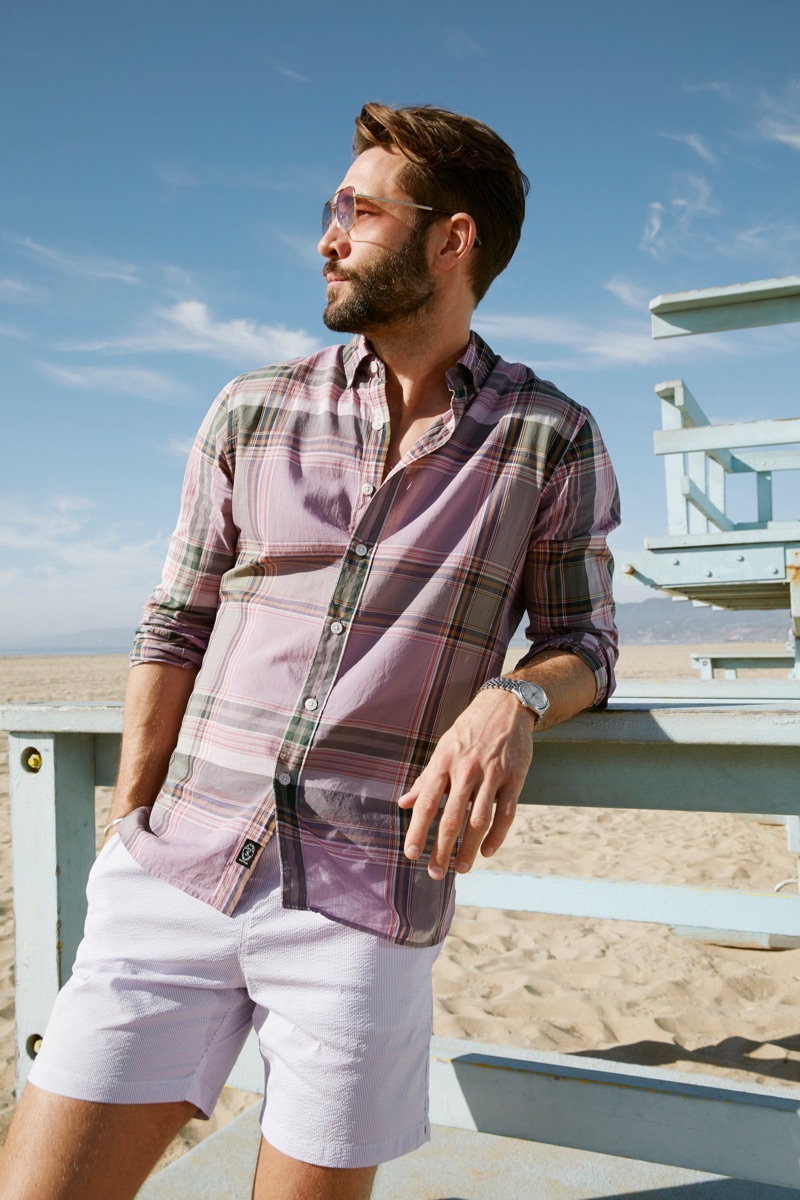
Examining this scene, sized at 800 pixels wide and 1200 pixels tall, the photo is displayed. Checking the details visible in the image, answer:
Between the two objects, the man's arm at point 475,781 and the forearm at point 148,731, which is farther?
the forearm at point 148,731

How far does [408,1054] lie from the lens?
4.66 feet

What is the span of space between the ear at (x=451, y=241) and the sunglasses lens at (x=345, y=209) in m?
0.17

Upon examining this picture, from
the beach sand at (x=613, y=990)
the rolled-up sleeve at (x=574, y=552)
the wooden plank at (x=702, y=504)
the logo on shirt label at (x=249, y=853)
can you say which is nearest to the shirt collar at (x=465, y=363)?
the rolled-up sleeve at (x=574, y=552)

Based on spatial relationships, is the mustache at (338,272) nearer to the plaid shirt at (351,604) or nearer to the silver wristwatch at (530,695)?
the plaid shirt at (351,604)

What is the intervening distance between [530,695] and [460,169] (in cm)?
113

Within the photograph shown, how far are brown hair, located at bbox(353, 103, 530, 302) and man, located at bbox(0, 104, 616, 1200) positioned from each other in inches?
0.4

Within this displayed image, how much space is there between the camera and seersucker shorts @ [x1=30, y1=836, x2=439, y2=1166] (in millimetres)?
1365

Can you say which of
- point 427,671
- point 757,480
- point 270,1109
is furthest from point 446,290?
point 757,480

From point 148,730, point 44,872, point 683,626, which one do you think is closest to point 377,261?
point 148,730

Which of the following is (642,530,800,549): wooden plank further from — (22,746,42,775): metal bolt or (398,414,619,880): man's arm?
(22,746,42,775): metal bolt

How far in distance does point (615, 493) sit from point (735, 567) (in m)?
3.43

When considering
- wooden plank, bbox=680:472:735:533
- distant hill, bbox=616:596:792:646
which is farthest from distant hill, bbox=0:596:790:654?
wooden plank, bbox=680:472:735:533

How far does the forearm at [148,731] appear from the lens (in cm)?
166

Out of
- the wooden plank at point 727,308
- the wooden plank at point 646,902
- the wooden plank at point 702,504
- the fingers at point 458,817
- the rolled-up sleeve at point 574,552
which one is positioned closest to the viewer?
the fingers at point 458,817
